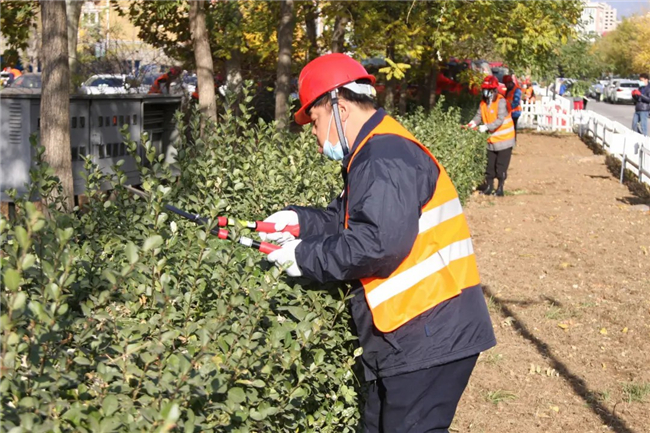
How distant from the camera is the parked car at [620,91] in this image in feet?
195

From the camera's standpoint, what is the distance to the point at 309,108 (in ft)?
11.7

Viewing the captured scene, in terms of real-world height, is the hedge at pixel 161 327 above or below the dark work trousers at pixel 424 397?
above

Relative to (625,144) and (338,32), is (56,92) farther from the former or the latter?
(625,144)

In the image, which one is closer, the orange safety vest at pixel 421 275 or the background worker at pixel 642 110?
the orange safety vest at pixel 421 275

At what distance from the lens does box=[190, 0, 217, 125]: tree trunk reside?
30.5ft

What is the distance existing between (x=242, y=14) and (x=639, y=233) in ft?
30.1

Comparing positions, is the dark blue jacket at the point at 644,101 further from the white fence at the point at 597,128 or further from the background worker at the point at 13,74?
the background worker at the point at 13,74

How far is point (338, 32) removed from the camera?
50.0ft

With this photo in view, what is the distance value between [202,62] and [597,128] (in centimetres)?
1756

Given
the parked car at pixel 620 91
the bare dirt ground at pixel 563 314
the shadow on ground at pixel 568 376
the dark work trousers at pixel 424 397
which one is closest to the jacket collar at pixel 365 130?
the dark work trousers at pixel 424 397

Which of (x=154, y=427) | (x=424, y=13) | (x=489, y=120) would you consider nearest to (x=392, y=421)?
(x=154, y=427)

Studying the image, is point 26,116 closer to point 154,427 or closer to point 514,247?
point 514,247

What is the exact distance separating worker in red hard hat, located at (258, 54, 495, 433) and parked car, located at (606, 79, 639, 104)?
57.8 metres

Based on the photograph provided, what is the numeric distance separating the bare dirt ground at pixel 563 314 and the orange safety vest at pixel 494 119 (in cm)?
92
